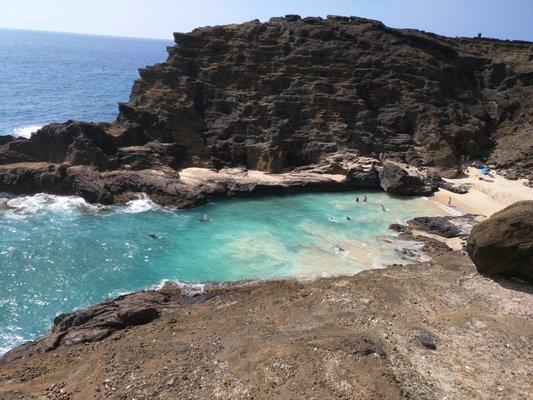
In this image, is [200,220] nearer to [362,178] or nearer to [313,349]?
[362,178]

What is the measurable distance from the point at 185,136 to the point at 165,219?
15.6m

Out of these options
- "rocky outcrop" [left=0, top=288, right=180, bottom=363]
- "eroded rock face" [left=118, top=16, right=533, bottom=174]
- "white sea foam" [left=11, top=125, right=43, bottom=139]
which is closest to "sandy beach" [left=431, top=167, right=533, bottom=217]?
"eroded rock face" [left=118, top=16, right=533, bottom=174]

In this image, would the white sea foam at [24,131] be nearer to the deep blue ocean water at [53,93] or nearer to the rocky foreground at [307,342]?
the deep blue ocean water at [53,93]

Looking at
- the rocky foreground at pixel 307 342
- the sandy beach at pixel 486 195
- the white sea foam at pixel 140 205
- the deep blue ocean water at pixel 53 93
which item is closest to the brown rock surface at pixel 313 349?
the rocky foreground at pixel 307 342

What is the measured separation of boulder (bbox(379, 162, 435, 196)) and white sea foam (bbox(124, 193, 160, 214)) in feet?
81.9

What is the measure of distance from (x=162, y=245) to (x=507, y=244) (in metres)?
25.2

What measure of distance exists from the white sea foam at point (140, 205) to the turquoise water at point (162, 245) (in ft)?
0.32

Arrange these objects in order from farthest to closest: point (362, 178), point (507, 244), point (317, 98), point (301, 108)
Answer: point (317, 98) → point (301, 108) → point (362, 178) → point (507, 244)

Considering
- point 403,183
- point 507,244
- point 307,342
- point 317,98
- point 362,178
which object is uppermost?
point 317,98

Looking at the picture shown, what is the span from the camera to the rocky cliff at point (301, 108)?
2026 inches

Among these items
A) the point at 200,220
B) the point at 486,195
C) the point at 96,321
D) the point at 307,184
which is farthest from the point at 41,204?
the point at 486,195

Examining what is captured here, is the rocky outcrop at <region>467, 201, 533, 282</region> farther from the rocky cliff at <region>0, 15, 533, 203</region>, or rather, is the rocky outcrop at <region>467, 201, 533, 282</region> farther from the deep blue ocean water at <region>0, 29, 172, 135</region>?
the deep blue ocean water at <region>0, 29, 172, 135</region>

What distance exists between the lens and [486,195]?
158ft

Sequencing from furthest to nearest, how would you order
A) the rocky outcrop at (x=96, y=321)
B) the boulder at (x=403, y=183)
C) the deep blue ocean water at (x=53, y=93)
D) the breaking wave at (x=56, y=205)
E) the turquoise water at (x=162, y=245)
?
the deep blue ocean water at (x=53, y=93), the boulder at (x=403, y=183), the breaking wave at (x=56, y=205), the turquoise water at (x=162, y=245), the rocky outcrop at (x=96, y=321)
